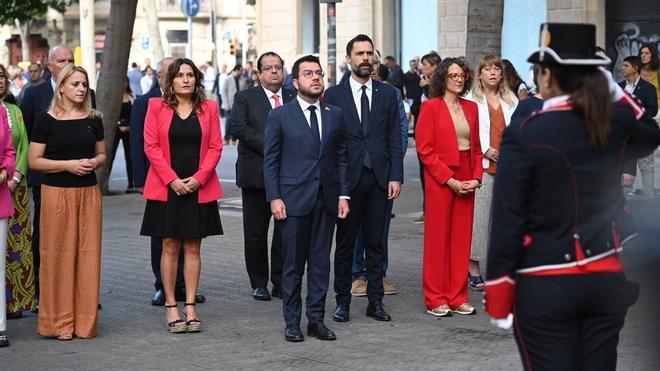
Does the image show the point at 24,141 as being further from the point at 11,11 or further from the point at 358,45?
the point at 11,11

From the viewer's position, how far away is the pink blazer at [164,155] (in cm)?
910

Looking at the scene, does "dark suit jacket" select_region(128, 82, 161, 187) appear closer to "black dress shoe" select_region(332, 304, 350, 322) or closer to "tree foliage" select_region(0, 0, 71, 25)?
"black dress shoe" select_region(332, 304, 350, 322)

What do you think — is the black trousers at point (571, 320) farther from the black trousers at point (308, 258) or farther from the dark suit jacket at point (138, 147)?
the dark suit jacket at point (138, 147)

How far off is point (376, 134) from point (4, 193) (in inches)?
108

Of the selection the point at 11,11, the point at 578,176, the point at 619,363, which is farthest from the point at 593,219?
the point at 11,11

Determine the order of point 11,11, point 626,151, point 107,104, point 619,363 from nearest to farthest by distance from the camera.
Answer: point 626,151, point 619,363, point 107,104, point 11,11

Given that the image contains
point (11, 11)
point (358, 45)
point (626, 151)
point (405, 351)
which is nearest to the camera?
point (626, 151)

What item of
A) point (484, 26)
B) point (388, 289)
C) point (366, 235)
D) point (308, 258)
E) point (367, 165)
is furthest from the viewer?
point (484, 26)

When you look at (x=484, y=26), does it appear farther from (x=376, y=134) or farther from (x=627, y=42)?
(x=627, y=42)

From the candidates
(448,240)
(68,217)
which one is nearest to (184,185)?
(68,217)

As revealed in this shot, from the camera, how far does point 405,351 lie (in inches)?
327

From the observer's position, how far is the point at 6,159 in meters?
8.93

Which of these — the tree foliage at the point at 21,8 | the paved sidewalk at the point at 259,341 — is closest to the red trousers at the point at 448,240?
the paved sidewalk at the point at 259,341

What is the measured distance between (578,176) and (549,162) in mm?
126
